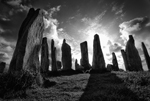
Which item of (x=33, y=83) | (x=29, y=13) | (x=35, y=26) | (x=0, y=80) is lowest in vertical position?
(x=33, y=83)

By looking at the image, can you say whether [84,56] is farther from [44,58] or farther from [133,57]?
[133,57]

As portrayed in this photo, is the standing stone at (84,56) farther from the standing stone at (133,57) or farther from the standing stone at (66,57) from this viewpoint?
the standing stone at (133,57)

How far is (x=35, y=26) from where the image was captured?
10117mm

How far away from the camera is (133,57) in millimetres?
18953

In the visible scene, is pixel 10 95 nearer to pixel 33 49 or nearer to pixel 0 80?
pixel 0 80

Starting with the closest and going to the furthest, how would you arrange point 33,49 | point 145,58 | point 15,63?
point 15,63, point 33,49, point 145,58

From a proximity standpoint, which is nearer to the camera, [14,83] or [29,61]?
[14,83]

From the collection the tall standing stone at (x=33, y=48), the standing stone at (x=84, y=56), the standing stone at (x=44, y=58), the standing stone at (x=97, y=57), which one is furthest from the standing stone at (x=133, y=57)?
the standing stone at (x=44, y=58)

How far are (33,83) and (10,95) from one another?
2.18m

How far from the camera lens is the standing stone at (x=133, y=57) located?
18344mm

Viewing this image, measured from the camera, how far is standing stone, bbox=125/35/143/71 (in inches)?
722

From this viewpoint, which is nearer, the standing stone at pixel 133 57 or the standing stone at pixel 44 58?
the standing stone at pixel 133 57

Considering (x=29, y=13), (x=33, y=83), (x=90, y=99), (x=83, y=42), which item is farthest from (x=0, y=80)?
(x=83, y=42)

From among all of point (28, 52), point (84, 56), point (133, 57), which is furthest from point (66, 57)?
point (133, 57)
